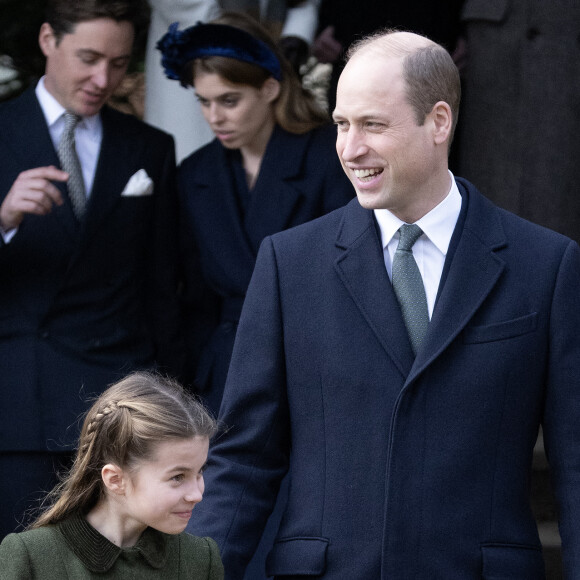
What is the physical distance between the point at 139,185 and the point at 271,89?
533 millimetres

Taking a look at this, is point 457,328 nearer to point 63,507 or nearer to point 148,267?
point 63,507

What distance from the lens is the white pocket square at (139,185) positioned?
418 centimetres

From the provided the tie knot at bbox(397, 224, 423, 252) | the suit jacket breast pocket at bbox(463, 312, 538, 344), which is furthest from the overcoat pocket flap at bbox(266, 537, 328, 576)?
the tie knot at bbox(397, 224, 423, 252)

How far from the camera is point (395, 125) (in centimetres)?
281

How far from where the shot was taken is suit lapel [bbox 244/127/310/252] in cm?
425

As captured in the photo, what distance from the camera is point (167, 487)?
268 centimetres

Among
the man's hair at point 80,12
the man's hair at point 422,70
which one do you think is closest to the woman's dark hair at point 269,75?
the man's hair at point 80,12

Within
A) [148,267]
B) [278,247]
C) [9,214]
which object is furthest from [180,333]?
[278,247]

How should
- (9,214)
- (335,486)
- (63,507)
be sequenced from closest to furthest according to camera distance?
1. (63,507)
2. (335,486)
3. (9,214)

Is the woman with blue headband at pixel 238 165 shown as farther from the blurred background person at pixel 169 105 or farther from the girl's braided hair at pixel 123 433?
the girl's braided hair at pixel 123 433

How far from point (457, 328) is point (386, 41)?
0.63 m

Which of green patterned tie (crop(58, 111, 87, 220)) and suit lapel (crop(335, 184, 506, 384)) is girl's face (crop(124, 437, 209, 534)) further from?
green patterned tie (crop(58, 111, 87, 220))

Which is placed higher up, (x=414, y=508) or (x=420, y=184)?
(x=420, y=184)

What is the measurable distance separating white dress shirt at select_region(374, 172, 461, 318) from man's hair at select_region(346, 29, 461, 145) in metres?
0.17
